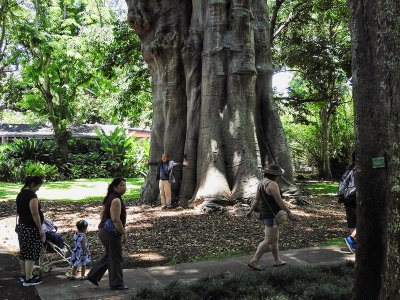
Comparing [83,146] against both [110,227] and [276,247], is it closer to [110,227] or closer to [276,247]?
[276,247]

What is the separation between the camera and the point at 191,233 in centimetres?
960

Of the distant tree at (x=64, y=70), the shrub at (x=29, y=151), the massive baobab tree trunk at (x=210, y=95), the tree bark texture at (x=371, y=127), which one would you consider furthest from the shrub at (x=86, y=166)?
the tree bark texture at (x=371, y=127)

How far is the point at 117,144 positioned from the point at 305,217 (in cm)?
2239

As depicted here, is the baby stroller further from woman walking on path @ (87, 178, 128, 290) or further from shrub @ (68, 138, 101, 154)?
shrub @ (68, 138, 101, 154)

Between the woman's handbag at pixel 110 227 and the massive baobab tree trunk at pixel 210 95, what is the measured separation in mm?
5668

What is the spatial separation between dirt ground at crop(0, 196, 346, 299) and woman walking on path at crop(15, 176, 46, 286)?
306 millimetres

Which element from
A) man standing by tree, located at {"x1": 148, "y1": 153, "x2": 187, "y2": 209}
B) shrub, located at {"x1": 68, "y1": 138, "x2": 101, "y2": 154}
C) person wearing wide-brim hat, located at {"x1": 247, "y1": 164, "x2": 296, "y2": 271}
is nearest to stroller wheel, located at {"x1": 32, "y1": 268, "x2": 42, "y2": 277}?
person wearing wide-brim hat, located at {"x1": 247, "y1": 164, "x2": 296, "y2": 271}

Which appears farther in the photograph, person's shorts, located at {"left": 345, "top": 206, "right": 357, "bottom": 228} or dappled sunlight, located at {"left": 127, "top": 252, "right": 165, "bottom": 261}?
dappled sunlight, located at {"left": 127, "top": 252, "right": 165, "bottom": 261}

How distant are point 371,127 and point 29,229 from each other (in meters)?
4.61

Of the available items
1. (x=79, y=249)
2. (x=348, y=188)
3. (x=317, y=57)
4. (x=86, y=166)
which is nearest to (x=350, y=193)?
(x=348, y=188)

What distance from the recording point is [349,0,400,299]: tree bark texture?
421cm

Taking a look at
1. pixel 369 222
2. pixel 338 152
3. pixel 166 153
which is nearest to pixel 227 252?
pixel 369 222

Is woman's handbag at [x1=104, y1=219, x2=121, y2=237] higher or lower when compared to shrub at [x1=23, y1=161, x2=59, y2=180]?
lower

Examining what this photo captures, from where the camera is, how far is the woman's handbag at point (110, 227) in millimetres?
6035
